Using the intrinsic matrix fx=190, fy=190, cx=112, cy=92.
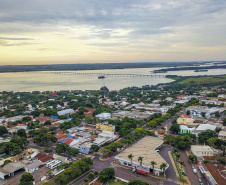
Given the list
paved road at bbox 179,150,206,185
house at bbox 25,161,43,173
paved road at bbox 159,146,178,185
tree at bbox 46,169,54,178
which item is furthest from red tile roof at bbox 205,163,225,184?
house at bbox 25,161,43,173

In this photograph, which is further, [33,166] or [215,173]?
[33,166]

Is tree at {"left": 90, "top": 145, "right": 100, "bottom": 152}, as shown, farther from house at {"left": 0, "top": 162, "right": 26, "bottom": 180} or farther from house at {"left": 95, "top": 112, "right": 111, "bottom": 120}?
house at {"left": 95, "top": 112, "right": 111, "bottom": 120}

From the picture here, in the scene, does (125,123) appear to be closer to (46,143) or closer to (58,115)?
(46,143)

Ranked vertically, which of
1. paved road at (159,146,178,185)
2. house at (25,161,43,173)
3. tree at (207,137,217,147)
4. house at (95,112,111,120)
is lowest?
paved road at (159,146,178,185)

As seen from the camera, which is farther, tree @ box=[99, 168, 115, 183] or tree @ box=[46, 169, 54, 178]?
tree @ box=[46, 169, 54, 178]

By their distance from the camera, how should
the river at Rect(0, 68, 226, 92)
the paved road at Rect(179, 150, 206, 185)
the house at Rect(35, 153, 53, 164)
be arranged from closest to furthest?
the paved road at Rect(179, 150, 206, 185) < the house at Rect(35, 153, 53, 164) < the river at Rect(0, 68, 226, 92)

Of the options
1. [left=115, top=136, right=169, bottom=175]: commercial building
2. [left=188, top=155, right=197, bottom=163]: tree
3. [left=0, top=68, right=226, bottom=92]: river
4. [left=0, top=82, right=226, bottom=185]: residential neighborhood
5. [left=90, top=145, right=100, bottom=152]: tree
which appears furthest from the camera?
[left=0, top=68, right=226, bottom=92]: river

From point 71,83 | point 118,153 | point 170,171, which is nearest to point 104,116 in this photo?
point 118,153

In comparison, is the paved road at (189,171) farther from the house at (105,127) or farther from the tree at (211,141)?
the house at (105,127)

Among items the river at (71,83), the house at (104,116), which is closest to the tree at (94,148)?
the house at (104,116)

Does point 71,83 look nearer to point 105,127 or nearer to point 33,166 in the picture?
point 105,127

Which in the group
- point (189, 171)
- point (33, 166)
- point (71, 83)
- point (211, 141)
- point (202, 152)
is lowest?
point (189, 171)
